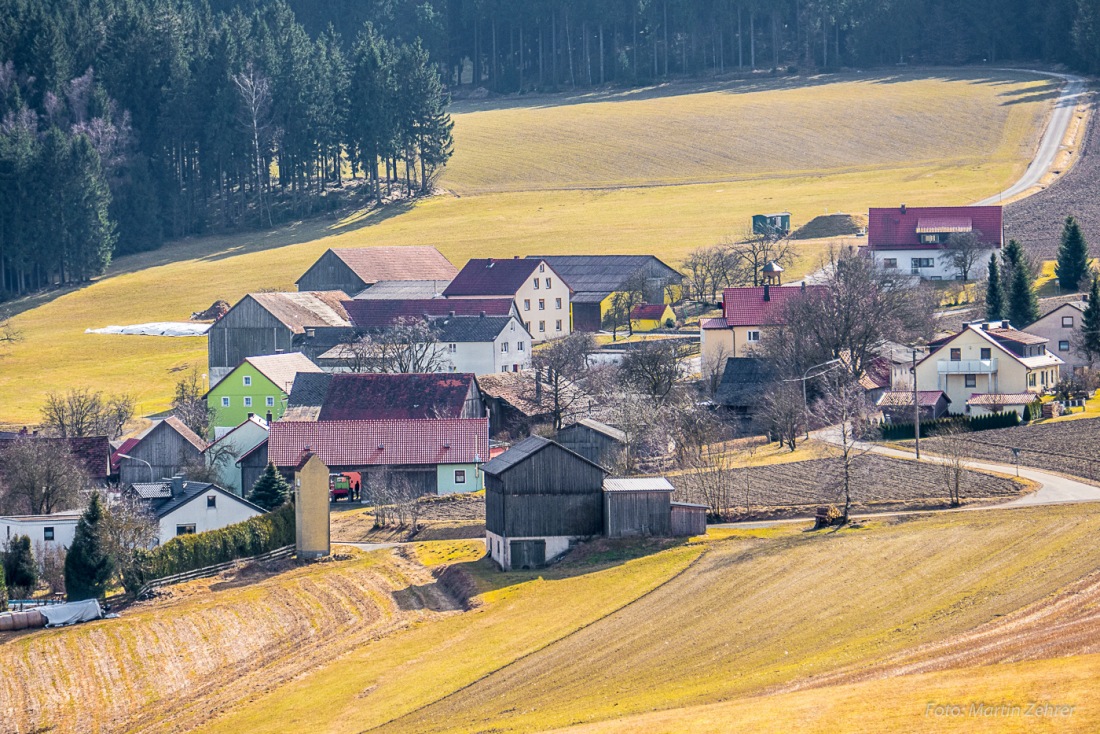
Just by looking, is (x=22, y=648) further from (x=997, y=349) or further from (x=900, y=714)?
(x=997, y=349)

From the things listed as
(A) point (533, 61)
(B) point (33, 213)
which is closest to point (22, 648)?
(B) point (33, 213)

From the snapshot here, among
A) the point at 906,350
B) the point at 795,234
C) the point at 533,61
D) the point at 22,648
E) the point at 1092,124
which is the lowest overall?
the point at 22,648

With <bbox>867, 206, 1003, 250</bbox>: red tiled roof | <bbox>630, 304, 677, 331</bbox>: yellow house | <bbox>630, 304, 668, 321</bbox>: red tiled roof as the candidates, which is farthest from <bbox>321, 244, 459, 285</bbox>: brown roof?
<bbox>867, 206, 1003, 250</bbox>: red tiled roof

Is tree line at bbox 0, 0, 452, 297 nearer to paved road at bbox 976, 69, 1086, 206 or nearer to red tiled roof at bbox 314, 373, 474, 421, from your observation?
paved road at bbox 976, 69, 1086, 206

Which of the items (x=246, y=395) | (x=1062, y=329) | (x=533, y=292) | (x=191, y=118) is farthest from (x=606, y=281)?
(x=191, y=118)

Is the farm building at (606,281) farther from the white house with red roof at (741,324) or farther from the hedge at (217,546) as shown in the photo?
the hedge at (217,546)
